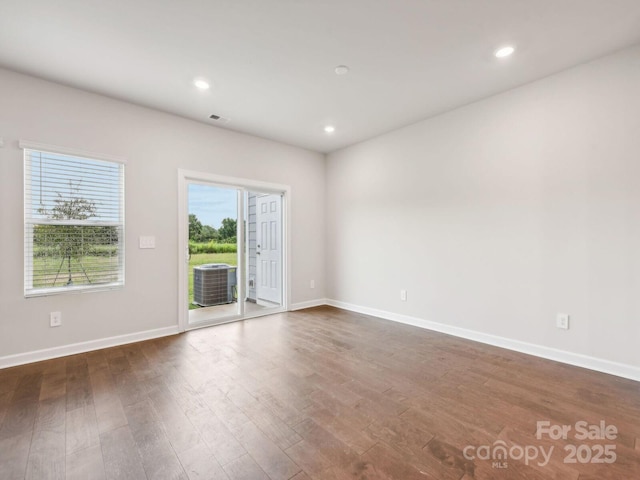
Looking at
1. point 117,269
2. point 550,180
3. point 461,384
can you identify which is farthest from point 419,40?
point 117,269

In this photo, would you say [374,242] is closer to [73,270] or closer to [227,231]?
[227,231]

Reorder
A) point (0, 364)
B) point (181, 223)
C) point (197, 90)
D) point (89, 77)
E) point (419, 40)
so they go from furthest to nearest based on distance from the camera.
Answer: point (181, 223), point (197, 90), point (89, 77), point (0, 364), point (419, 40)

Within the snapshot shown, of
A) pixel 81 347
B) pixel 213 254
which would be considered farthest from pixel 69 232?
pixel 213 254

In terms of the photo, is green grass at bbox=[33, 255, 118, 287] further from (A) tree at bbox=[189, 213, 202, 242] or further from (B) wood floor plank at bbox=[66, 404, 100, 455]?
(B) wood floor plank at bbox=[66, 404, 100, 455]

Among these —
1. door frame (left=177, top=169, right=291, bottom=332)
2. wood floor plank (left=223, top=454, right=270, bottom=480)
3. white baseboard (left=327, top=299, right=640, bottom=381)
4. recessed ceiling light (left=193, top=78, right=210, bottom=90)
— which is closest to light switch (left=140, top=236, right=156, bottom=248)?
door frame (left=177, top=169, right=291, bottom=332)

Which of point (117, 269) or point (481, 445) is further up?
point (117, 269)

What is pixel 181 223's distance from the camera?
12.3 feet

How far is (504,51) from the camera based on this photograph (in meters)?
2.51

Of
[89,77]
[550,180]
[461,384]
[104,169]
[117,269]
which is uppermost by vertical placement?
[89,77]

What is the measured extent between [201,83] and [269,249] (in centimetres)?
281

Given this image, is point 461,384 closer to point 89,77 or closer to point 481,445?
point 481,445

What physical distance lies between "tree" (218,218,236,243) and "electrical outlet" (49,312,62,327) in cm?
194

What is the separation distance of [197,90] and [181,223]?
1598 millimetres

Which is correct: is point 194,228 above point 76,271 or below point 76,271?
above
